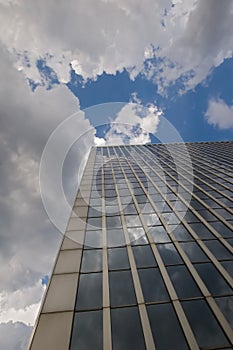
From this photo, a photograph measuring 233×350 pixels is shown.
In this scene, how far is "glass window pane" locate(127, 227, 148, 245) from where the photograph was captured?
53.1ft

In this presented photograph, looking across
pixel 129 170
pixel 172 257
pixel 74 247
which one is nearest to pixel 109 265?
pixel 74 247

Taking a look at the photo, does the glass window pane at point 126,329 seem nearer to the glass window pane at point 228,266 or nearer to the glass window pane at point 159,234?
the glass window pane at point 228,266

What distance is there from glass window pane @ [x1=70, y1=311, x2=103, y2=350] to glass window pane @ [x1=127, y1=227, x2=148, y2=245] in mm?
6052

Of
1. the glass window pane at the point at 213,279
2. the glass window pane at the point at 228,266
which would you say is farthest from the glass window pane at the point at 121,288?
the glass window pane at the point at 228,266

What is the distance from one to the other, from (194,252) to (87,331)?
8.04m

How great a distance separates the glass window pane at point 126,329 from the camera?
30.3 feet

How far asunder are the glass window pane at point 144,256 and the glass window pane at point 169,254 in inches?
26.4

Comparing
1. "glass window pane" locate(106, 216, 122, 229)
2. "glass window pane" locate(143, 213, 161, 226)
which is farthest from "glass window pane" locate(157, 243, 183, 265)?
"glass window pane" locate(106, 216, 122, 229)

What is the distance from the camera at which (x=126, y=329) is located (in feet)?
32.4

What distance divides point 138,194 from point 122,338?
16.1 metres

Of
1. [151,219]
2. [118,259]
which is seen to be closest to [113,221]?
[151,219]

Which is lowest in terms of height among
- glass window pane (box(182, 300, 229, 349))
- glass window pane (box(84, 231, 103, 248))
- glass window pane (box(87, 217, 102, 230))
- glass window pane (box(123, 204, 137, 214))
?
glass window pane (box(182, 300, 229, 349))

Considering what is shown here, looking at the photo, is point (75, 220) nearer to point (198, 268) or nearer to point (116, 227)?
point (116, 227)

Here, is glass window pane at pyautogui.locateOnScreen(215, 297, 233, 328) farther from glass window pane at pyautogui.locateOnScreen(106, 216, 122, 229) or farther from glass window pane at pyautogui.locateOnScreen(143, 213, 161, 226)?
glass window pane at pyautogui.locateOnScreen(106, 216, 122, 229)
